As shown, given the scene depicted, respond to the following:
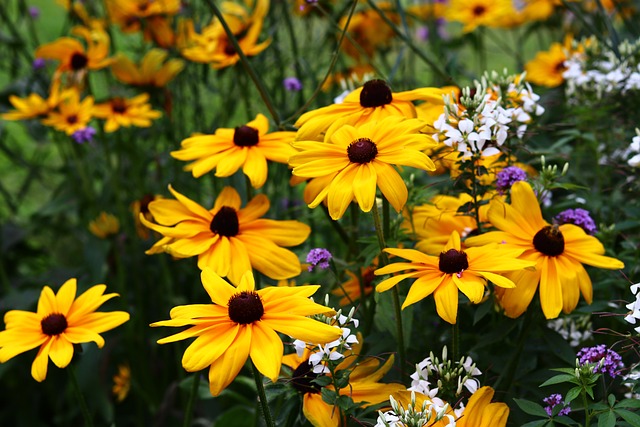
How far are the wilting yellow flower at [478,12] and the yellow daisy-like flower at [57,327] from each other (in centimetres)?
135

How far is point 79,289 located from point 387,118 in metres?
0.92

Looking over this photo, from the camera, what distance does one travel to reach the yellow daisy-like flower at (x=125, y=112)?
1.62 m

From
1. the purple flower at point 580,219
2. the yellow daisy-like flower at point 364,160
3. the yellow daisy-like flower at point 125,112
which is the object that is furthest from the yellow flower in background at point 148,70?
the purple flower at point 580,219

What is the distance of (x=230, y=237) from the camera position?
1.04m

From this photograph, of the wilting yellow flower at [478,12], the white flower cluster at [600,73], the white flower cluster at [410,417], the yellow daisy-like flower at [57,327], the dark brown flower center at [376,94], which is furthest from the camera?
the wilting yellow flower at [478,12]

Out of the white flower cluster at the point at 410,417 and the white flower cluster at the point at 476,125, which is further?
the white flower cluster at the point at 476,125

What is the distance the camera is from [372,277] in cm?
112

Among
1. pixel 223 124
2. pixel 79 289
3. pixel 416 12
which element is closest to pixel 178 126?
pixel 223 124

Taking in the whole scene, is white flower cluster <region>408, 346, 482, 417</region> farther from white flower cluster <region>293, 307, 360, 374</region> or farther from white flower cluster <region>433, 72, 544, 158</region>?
white flower cluster <region>433, 72, 544, 158</region>

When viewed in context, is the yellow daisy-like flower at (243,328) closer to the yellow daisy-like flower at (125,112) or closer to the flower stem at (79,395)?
the flower stem at (79,395)

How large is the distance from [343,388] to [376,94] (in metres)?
0.36

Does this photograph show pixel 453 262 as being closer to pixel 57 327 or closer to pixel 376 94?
pixel 376 94

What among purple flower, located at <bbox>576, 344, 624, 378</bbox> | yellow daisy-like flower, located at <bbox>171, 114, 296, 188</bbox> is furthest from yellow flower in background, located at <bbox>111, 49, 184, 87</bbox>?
purple flower, located at <bbox>576, 344, 624, 378</bbox>

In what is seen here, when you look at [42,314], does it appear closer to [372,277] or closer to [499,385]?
[372,277]
